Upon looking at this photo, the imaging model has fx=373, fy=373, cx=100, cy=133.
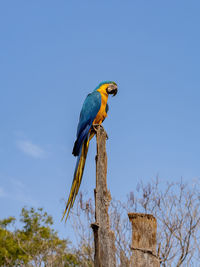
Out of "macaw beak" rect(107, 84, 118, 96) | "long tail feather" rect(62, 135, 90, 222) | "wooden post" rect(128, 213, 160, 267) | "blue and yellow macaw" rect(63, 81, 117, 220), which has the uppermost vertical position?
"macaw beak" rect(107, 84, 118, 96)

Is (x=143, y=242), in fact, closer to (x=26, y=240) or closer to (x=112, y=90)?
(x=112, y=90)

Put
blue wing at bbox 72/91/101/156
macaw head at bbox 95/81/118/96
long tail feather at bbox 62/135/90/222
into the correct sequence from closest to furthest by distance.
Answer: long tail feather at bbox 62/135/90/222, blue wing at bbox 72/91/101/156, macaw head at bbox 95/81/118/96

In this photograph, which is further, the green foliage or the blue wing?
the green foliage

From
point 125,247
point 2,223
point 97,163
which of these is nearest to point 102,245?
point 97,163

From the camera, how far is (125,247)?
797cm

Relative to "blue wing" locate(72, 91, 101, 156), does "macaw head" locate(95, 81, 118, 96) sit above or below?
above

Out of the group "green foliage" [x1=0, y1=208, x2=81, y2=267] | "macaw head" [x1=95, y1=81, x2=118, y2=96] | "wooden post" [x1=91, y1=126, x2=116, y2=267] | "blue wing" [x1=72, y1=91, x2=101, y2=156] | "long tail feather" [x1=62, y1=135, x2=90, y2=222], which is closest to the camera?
"wooden post" [x1=91, y1=126, x2=116, y2=267]

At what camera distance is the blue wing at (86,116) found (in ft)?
14.7

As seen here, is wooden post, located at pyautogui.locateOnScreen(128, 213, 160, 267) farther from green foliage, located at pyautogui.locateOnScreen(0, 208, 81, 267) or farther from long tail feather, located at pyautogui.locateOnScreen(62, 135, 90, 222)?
green foliage, located at pyautogui.locateOnScreen(0, 208, 81, 267)

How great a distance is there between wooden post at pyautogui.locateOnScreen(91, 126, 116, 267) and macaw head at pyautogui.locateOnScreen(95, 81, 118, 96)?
1.31 m

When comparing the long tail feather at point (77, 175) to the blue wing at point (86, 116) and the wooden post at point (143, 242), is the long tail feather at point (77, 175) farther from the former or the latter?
the wooden post at point (143, 242)

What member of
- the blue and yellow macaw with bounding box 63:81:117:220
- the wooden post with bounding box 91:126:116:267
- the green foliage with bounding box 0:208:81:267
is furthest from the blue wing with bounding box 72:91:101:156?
the green foliage with bounding box 0:208:81:267

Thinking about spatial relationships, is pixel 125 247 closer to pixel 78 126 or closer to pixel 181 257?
pixel 181 257

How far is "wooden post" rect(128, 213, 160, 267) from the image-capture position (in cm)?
336
